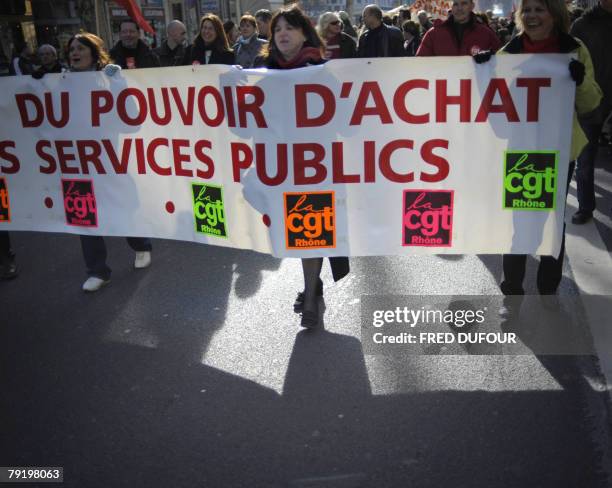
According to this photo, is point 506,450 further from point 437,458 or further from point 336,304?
point 336,304

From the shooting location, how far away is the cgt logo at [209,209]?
3.96 meters

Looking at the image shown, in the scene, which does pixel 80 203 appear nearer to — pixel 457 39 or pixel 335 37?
Result: pixel 457 39

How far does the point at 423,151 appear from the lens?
353 cm


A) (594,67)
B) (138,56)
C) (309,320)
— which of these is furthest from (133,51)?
(594,67)

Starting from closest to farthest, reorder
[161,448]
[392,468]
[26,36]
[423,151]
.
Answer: [392,468]
[161,448]
[423,151]
[26,36]

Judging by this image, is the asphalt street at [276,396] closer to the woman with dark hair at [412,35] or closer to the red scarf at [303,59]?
the red scarf at [303,59]

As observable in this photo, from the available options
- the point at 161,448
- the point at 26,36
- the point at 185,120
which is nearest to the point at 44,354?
the point at 161,448

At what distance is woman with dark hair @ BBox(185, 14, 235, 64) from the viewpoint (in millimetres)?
7207

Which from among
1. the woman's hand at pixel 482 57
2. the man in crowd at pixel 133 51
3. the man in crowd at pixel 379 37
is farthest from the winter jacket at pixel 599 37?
the man in crowd at pixel 133 51

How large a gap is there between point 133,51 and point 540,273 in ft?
16.2

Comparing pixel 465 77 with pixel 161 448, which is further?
pixel 465 77

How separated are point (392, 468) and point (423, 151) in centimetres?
168

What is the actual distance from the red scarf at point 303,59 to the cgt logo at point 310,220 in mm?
757

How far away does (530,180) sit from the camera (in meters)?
3.45
